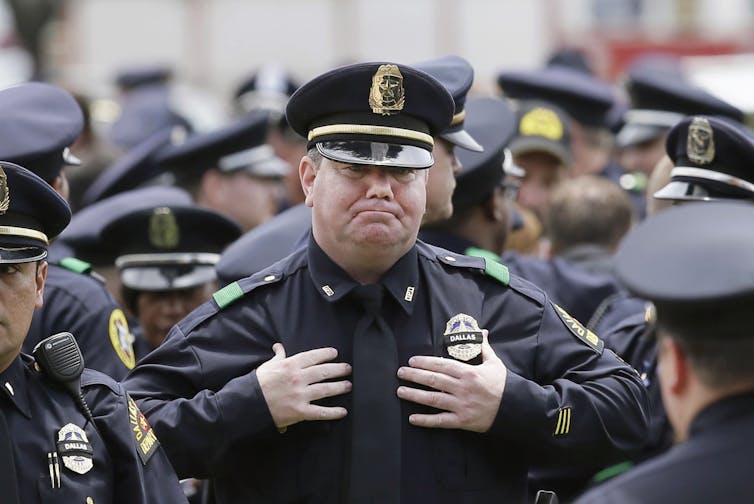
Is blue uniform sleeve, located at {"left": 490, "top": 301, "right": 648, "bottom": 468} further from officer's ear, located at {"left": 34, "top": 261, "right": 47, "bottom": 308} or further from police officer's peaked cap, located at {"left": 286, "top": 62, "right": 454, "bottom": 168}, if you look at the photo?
officer's ear, located at {"left": 34, "top": 261, "right": 47, "bottom": 308}

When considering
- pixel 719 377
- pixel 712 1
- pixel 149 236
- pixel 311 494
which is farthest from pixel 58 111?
pixel 712 1

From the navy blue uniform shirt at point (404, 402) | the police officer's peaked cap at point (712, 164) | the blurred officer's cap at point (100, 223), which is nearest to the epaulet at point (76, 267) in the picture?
the blurred officer's cap at point (100, 223)

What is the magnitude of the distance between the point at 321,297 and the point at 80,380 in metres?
0.76

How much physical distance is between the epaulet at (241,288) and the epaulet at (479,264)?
526mm

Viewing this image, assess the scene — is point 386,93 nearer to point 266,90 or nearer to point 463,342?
point 463,342

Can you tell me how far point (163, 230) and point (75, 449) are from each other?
2573 mm

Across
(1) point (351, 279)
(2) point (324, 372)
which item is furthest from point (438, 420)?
(1) point (351, 279)

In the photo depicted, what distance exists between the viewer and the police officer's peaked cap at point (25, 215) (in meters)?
4.05

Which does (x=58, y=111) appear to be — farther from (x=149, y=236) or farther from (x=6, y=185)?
(x=6, y=185)

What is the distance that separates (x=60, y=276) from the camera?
5.52 m

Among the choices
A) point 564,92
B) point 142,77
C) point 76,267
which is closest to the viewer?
point 76,267

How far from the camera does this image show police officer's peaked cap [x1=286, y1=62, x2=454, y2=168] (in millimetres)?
4391

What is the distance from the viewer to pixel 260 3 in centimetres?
3034

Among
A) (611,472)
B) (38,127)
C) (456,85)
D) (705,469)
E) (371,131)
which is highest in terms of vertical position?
(371,131)
